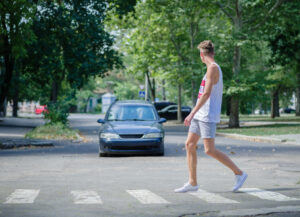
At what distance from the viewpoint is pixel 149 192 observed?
805 cm

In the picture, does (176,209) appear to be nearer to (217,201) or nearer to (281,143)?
(217,201)

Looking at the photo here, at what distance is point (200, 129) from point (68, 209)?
7.47 feet

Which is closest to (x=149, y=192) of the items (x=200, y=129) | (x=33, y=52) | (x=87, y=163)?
(x=200, y=129)

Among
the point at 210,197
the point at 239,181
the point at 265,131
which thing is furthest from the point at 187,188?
the point at 265,131

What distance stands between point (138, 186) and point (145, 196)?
1.14 meters

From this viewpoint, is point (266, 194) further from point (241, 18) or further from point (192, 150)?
point (241, 18)

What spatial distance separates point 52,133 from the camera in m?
23.3

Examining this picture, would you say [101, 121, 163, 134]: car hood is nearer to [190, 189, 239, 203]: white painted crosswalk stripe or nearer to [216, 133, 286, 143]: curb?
[190, 189, 239, 203]: white painted crosswalk stripe

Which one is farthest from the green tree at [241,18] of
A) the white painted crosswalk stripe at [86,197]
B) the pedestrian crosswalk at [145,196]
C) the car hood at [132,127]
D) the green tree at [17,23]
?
the white painted crosswalk stripe at [86,197]

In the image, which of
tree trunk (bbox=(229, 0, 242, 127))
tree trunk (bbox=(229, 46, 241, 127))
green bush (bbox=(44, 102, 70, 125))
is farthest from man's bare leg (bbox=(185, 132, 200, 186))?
tree trunk (bbox=(229, 46, 241, 127))

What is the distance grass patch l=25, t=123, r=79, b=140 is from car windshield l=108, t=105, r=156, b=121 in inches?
281

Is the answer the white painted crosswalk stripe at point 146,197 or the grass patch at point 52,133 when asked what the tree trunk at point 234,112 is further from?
the white painted crosswalk stripe at point 146,197

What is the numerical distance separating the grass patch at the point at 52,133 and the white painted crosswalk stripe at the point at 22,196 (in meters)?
14.3

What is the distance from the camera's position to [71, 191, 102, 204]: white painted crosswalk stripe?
7207mm
